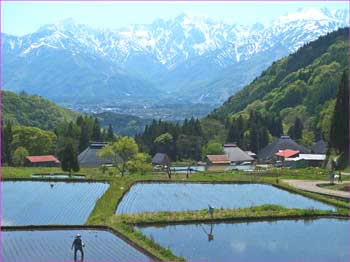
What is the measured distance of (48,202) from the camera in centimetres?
3466

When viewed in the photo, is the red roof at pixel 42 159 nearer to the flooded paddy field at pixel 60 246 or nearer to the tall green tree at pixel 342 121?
the tall green tree at pixel 342 121

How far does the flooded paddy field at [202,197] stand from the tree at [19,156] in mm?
29265

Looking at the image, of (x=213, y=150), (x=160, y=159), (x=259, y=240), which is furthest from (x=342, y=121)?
(x=160, y=159)

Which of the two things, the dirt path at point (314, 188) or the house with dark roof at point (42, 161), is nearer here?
the dirt path at point (314, 188)

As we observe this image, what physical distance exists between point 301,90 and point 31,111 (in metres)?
71.5

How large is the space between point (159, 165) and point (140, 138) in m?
15.9

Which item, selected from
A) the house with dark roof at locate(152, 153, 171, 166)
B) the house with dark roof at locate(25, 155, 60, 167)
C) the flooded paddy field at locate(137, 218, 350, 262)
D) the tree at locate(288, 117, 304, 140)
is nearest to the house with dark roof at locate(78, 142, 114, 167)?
the house with dark roof at locate(25, 155, 60, 167)

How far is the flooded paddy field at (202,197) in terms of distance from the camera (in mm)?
32938

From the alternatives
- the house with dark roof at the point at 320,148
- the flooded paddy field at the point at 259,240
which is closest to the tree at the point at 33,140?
the house with dark roof at the point at 320,148

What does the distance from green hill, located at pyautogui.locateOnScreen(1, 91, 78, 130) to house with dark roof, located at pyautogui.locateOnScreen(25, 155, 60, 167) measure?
61715 mm

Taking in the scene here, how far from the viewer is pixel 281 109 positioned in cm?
12544

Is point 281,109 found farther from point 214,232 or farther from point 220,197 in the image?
point 214,232

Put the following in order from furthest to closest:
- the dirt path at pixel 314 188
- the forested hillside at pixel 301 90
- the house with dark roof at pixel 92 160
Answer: the forested hillside at pixel 301 90 < the house with dark roof at pixel 92 160 < the dirt path at pixel 314 188

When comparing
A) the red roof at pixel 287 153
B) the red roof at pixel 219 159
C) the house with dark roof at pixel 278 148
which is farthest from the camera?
the house with dark roof at pixel 278 148
